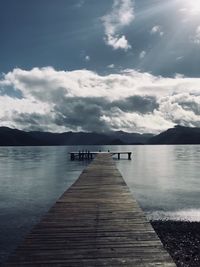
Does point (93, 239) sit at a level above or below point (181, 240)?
above

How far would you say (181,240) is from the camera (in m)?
17.6

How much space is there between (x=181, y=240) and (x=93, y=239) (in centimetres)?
966

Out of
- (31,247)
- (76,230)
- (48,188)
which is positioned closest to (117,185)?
(76,230)

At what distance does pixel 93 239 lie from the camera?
30.9 ft

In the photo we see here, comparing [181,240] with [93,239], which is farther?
[181,240]

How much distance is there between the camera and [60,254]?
8.07 m

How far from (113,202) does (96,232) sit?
5.72m

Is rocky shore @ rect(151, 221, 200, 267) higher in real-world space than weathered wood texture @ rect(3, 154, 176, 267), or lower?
lower

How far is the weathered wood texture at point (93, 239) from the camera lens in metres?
7.63

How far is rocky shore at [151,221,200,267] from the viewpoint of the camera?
14.2 m

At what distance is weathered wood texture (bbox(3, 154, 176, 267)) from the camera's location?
301 inches

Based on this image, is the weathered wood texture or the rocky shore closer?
the weathered wood texture

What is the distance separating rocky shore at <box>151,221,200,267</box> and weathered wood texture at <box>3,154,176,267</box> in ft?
9.65

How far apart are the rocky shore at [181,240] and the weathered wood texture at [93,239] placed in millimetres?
2942
